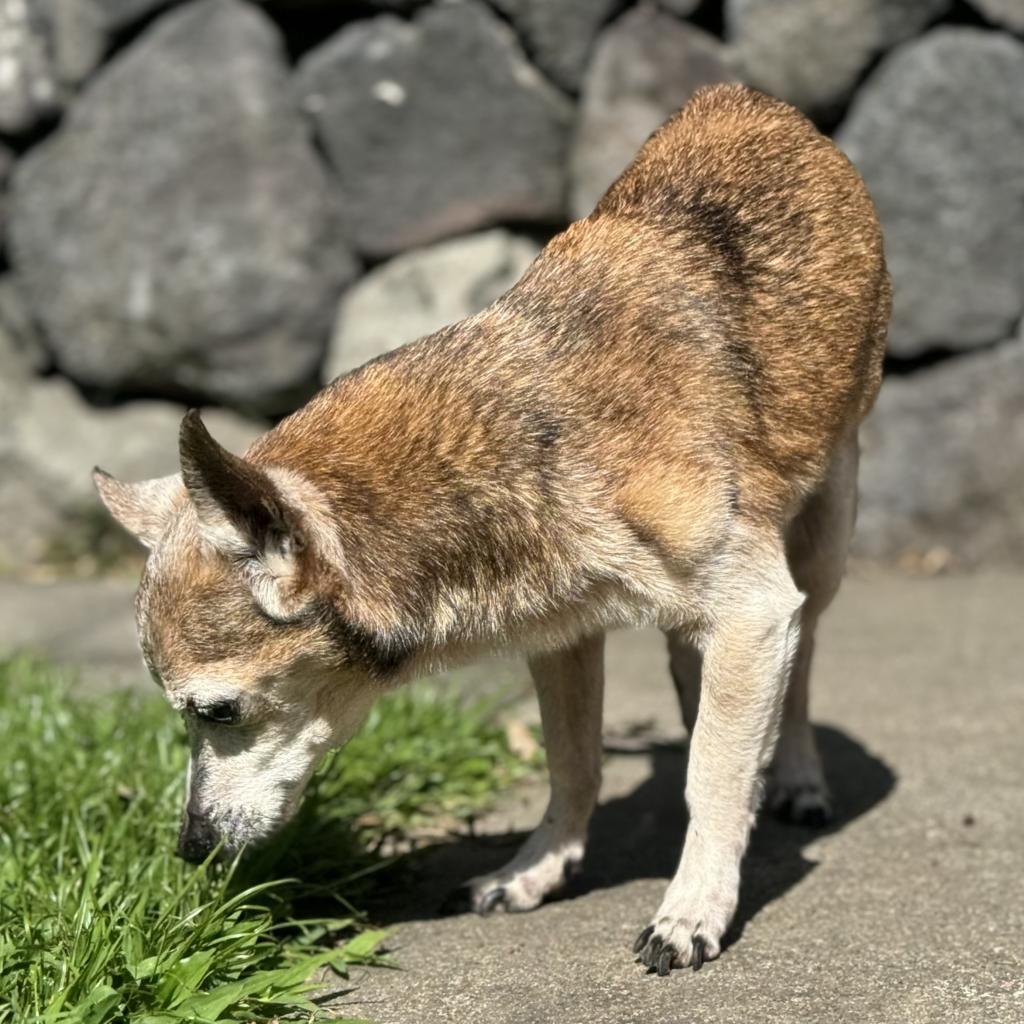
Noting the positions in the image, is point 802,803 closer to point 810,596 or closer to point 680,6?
point 810,596

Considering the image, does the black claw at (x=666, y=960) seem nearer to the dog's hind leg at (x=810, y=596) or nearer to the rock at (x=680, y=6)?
the dog's hind leg at (x=810, y=596)

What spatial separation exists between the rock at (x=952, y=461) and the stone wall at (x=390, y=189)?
0.03 feet

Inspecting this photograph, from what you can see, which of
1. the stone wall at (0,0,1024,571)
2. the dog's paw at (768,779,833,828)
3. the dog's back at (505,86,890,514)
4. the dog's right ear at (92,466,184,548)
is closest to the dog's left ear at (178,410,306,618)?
the dog's right ear at (92,466,184,548)

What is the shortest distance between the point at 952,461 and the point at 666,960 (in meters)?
4.46

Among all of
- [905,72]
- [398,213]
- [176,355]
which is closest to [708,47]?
[905,72]

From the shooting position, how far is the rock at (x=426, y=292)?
7.75 metres

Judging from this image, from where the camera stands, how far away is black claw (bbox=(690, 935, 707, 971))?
3.60m

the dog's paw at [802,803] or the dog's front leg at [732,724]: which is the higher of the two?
the dog's front leg at [732,724]

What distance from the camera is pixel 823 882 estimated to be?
416 centimetres

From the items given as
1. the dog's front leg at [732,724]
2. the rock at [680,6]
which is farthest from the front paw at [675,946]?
the rock at [680,6]

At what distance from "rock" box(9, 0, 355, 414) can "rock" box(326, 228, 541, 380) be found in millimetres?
167

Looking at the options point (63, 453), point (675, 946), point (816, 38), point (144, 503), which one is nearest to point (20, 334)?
point (63, 453)

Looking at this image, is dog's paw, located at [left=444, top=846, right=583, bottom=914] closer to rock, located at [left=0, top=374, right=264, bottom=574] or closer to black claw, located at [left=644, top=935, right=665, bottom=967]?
black claw, located at [left=644, top=935, right=665, bottom=967]

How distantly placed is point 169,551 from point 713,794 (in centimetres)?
140
